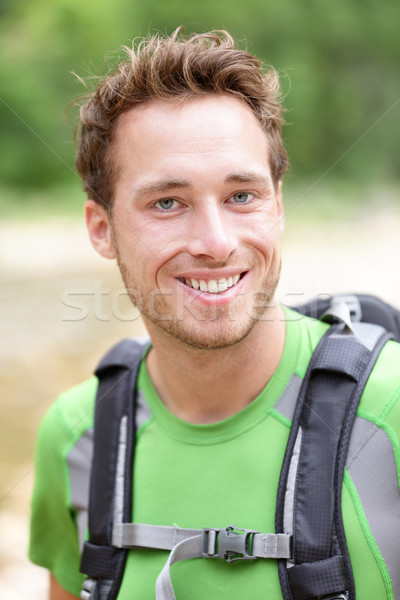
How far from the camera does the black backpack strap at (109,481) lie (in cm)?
218

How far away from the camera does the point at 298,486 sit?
1968 millimetres

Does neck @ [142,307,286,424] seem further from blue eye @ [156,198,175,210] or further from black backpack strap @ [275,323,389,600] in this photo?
blue eye @ [156,198,175,210]

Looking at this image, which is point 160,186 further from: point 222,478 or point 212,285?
point 222,478

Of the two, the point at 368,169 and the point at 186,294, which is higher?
the point at 368,169

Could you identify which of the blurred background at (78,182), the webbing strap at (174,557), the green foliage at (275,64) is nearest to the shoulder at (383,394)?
the webbing strap at (174,557)

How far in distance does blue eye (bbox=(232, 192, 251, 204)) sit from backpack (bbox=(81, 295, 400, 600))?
0.43 meters

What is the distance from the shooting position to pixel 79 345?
8.37 metres

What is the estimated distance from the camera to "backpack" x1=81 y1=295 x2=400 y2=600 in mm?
1906

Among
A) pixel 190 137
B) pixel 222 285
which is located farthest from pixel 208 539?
pixel 190 137

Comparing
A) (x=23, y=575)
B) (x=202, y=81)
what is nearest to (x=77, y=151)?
(x=202, y=81)

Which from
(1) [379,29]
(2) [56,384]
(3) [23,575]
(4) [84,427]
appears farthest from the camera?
(1) [379,29]

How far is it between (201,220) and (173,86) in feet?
1.38

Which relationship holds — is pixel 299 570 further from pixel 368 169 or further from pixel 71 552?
pixel 368 169

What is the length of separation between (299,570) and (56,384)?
17.3 feet
